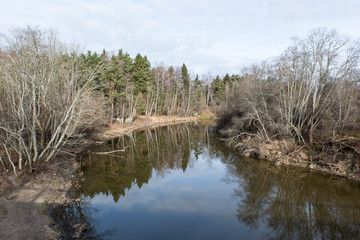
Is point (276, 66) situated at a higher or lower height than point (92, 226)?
higher

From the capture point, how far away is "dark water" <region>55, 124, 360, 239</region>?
9812mm

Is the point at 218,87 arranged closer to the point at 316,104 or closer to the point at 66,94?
the point at 316,104

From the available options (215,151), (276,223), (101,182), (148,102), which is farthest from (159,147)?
(148,102)

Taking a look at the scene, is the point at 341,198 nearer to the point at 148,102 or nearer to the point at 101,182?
the point at 101,182

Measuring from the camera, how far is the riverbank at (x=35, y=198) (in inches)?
327

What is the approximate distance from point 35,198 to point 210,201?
9479 millimetres

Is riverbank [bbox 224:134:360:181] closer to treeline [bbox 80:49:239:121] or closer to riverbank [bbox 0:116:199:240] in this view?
riverbank [bbox 0:116:199:240]

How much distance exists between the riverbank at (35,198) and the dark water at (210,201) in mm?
917

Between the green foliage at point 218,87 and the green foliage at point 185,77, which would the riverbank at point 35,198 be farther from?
the green foliage at point 218,87

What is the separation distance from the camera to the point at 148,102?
160ft

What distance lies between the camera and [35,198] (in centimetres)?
1087

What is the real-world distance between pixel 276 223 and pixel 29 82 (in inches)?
625

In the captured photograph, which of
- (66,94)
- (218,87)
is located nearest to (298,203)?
(66,94)

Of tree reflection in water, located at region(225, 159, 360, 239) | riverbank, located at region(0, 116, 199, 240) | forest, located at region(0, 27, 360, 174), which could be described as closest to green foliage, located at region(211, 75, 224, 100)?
forest, located at region(0, 27, 360, 174)
